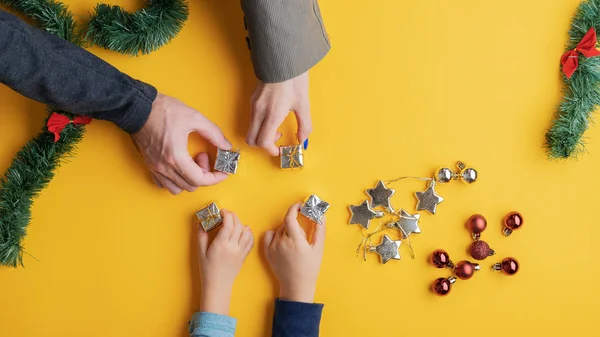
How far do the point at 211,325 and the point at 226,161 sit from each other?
39 centimetres

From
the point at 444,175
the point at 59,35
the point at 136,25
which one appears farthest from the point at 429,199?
the point at 59,35

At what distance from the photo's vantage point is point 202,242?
1.20 m

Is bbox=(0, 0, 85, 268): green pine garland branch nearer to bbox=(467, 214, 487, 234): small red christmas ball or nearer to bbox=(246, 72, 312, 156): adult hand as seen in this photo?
bbox=(246, 72, 312, 156): adult hand

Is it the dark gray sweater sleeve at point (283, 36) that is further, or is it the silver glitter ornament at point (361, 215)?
the silver glitter ornament at point (361, 215)

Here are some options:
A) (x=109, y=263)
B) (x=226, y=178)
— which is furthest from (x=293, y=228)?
(x=109, y=263)

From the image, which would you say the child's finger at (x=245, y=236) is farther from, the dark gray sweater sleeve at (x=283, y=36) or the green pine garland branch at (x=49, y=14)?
the green pine garland branch at (x=49, y=14)

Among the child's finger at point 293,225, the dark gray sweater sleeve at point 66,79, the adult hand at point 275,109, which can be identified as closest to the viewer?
the dark gray sweater sleeve at point 66,79

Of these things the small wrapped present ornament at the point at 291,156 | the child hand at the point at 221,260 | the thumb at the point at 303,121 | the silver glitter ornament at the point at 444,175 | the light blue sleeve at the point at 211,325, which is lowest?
the light blue sleeve at the point at 211,325

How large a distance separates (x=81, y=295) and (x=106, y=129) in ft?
1.36

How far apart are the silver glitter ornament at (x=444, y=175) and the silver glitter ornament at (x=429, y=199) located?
0.02 meters

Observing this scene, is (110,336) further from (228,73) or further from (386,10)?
(386,10)

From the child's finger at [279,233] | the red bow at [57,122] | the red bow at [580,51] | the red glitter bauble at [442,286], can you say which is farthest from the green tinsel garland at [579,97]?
the red bow at [57,122]

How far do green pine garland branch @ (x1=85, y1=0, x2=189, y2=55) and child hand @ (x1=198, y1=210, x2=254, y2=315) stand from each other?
0.44 m

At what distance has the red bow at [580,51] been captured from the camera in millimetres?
1146
